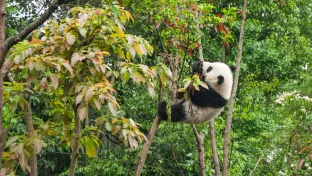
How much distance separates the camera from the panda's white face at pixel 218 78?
18.2ft

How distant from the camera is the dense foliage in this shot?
8.77 ft

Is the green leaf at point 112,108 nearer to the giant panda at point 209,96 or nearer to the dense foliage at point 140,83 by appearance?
the dense foliage at point 140,83

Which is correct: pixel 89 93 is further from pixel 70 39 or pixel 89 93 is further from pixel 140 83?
pixel 140 83

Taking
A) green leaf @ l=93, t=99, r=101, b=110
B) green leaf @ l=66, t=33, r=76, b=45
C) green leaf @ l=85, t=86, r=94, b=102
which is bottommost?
green leaf @ l=93, t=99, r=101, b=110

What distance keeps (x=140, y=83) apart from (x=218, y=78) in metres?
2.49

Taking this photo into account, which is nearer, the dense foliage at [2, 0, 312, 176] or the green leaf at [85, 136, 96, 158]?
the dense foliage at [2, 0, 312, 176]

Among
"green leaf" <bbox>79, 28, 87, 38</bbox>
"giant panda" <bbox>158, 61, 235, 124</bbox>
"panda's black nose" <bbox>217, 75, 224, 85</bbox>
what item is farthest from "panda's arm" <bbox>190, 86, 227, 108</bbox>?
"green leaf" <bbox>79, 28, 87, 38</bbox>

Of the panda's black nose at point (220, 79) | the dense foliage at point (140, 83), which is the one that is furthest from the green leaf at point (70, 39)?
the panda's black nose at point (220, 79)

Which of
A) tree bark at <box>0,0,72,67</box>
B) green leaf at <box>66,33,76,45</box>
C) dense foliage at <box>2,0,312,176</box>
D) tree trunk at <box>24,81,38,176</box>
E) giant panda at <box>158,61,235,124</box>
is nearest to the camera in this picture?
tree bark at <box>0,0,72,67</box>

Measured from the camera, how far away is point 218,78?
5520 millimetres

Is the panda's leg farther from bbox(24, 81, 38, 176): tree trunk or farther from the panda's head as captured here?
bbox(24, 81, 38, 176): tree trunk

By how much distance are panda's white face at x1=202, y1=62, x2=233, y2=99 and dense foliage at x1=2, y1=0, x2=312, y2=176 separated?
0.29 meters

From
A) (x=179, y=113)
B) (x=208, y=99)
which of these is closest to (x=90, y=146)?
(x=179, y=113)

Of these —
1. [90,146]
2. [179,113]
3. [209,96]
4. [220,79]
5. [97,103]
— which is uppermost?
[97,103]
